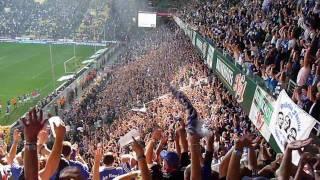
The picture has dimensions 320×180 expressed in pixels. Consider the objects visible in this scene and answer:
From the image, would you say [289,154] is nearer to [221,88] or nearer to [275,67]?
[275,67]

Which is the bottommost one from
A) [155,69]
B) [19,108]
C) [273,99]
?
[19,108]

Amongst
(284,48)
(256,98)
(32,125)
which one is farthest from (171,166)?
(284,48)

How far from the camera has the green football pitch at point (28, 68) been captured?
3061 centimetres

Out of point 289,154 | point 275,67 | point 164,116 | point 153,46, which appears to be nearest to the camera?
point 289,154

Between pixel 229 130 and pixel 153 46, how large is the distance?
3086cm

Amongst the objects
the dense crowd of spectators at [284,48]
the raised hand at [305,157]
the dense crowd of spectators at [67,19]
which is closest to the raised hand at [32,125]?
the raised hand at [305,157]

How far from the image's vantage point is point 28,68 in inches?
1583

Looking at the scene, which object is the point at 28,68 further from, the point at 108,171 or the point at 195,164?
the point at 195,164

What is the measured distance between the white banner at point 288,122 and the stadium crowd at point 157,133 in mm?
297

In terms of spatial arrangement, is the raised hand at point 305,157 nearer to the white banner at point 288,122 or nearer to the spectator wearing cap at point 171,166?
the spectator wearing cap at point 171,166

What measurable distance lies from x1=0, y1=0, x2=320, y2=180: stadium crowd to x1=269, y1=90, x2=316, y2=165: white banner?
297 millimetres

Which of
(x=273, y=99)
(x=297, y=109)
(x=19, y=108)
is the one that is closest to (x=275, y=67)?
(x=273, y=99)

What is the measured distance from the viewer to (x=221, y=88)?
15.5 metres

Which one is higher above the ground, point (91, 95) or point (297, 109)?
point (297, 109)
